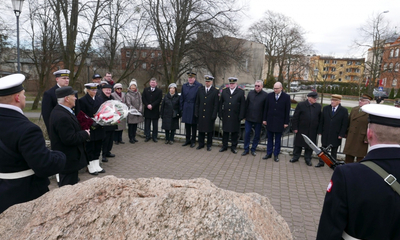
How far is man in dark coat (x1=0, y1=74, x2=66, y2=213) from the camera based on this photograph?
2301mm

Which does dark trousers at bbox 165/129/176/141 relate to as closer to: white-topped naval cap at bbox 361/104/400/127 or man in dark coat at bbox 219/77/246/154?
man in dark coat at bbox 219/77/246/154

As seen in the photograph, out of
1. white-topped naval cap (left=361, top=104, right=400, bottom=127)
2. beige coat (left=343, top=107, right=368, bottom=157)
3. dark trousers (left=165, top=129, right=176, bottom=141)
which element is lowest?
dark trousers (left=165, top=129, right=176, bottom=141)

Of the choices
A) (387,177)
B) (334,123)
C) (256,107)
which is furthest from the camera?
(256,107)

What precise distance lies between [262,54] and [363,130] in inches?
1731

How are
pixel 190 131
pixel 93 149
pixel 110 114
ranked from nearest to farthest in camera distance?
pixel 110 114, pixel 93 149, pixel 190 131

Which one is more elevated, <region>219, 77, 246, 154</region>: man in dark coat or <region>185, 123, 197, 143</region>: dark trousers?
<region>219, 77, 246, 154</region>: man in dark coat

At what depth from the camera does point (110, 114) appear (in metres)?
4.95

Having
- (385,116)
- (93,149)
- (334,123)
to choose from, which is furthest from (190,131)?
(385,116)

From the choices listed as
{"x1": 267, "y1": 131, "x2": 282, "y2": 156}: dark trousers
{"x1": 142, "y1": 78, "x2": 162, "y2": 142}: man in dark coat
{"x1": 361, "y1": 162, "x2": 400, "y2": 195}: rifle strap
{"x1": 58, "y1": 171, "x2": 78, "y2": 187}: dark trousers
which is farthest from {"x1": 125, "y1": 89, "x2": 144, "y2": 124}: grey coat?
{"x1": 361, "y1": 162, "x2": 400, "y2": 195}: rifle strap

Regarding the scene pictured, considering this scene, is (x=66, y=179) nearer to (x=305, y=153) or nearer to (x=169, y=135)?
(x=169, y=135)

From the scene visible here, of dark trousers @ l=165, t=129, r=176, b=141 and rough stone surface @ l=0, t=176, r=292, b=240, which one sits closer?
rough stone surface @ l=0, t=176, r=292, b=240

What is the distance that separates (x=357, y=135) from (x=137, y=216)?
6.08 meters

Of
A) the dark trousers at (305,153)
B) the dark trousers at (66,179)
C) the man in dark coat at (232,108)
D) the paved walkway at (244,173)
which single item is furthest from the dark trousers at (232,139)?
the dark trousers at (66,179)

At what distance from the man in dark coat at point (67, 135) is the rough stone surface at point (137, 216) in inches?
67.5
